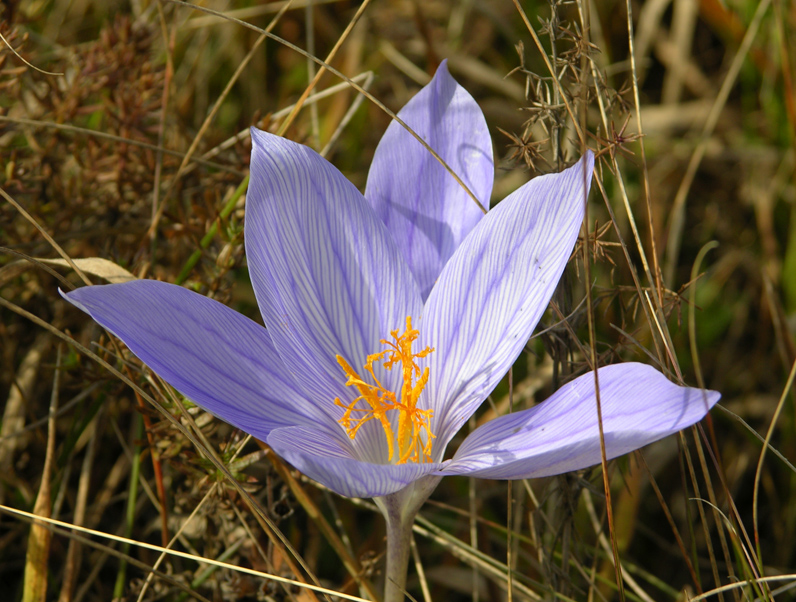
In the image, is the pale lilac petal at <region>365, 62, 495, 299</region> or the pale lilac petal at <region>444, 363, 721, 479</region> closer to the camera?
the pale lilac petal at <region>444, 363, 721, 479</region>

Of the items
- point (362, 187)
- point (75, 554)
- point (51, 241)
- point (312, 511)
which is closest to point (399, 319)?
point (312, 511)

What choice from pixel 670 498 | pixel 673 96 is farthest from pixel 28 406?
pixel 673 96

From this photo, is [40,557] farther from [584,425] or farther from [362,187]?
[362,187]

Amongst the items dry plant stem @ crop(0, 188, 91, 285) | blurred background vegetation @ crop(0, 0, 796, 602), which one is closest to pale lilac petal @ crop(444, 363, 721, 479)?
blurred background vegetation @ crop(0, 0, 796, 602)

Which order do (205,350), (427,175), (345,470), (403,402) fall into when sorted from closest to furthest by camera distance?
(345,470)
(205,350)
(403,402)
(427,175)

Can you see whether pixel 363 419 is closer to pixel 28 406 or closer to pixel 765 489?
pixel 28 406

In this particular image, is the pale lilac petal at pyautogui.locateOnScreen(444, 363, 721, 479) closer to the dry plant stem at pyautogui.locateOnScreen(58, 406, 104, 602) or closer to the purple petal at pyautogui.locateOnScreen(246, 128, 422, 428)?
the purple petal at pyautogui.locateOnScreen(246, 128, 422, 428)
